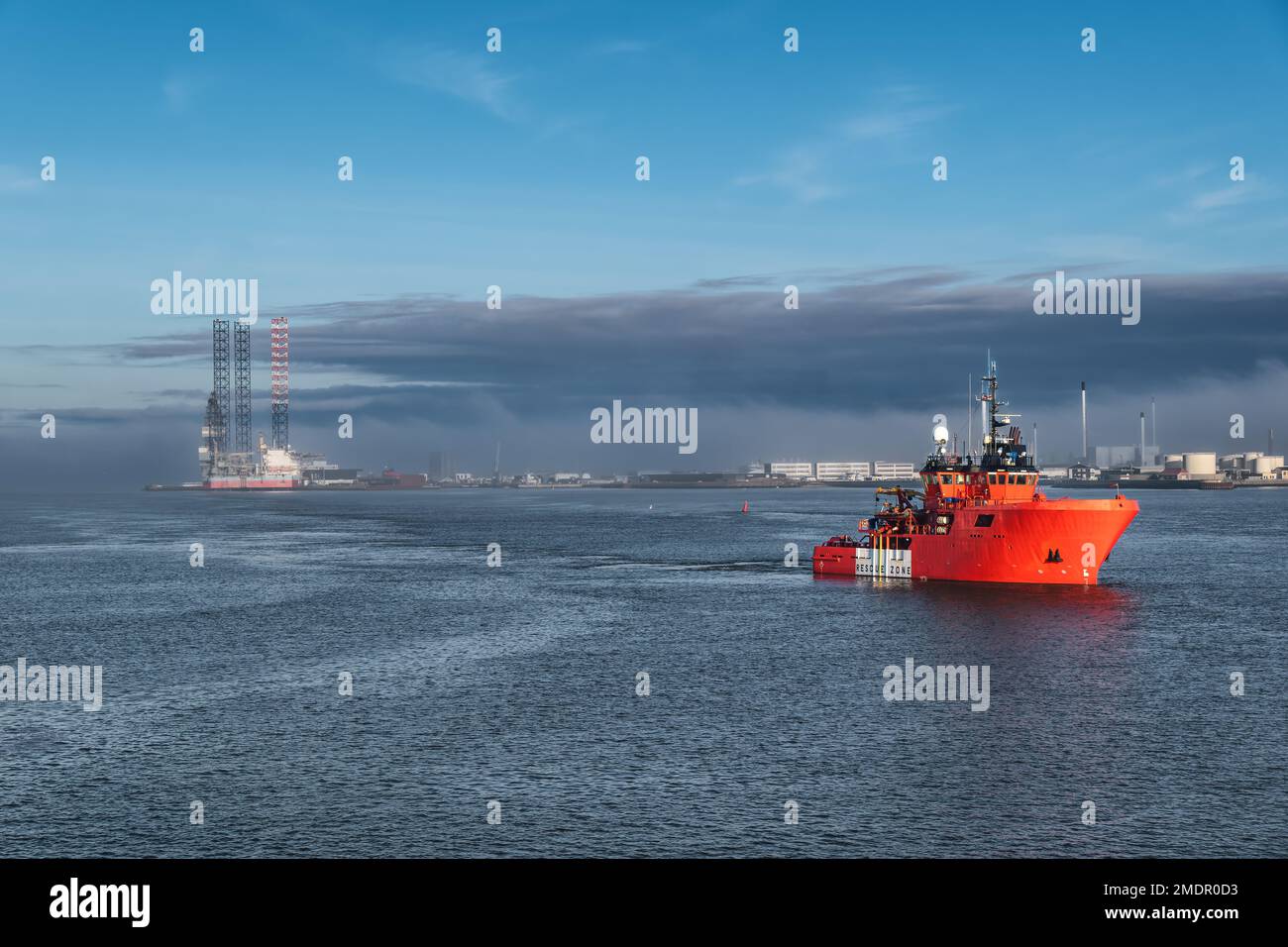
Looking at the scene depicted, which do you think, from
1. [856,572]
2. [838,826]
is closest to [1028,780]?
[838,826]

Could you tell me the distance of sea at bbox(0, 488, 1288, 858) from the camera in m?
29.7

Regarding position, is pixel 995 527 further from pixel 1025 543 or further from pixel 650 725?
pixel 650 725

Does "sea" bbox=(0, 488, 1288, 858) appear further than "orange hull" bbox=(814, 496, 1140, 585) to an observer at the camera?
No

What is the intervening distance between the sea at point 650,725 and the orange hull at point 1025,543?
2102 mm

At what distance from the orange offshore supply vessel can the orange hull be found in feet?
0.24

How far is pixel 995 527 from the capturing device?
8088 centimetres

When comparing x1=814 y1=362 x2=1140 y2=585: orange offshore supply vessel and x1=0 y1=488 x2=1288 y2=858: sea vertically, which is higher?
x1=814 y1=362 x2=1140 y2=585: orange offshore supply vessel

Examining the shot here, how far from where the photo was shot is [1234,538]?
146m

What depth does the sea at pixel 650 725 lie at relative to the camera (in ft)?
97.3

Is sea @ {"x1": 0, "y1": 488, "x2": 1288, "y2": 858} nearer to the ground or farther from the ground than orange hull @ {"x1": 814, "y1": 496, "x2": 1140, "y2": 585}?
nearer to the ground

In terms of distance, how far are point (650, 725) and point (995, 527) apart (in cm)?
4756

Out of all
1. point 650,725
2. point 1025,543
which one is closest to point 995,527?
point 1025,543

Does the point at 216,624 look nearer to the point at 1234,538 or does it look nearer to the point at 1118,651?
the point at 1118,651
